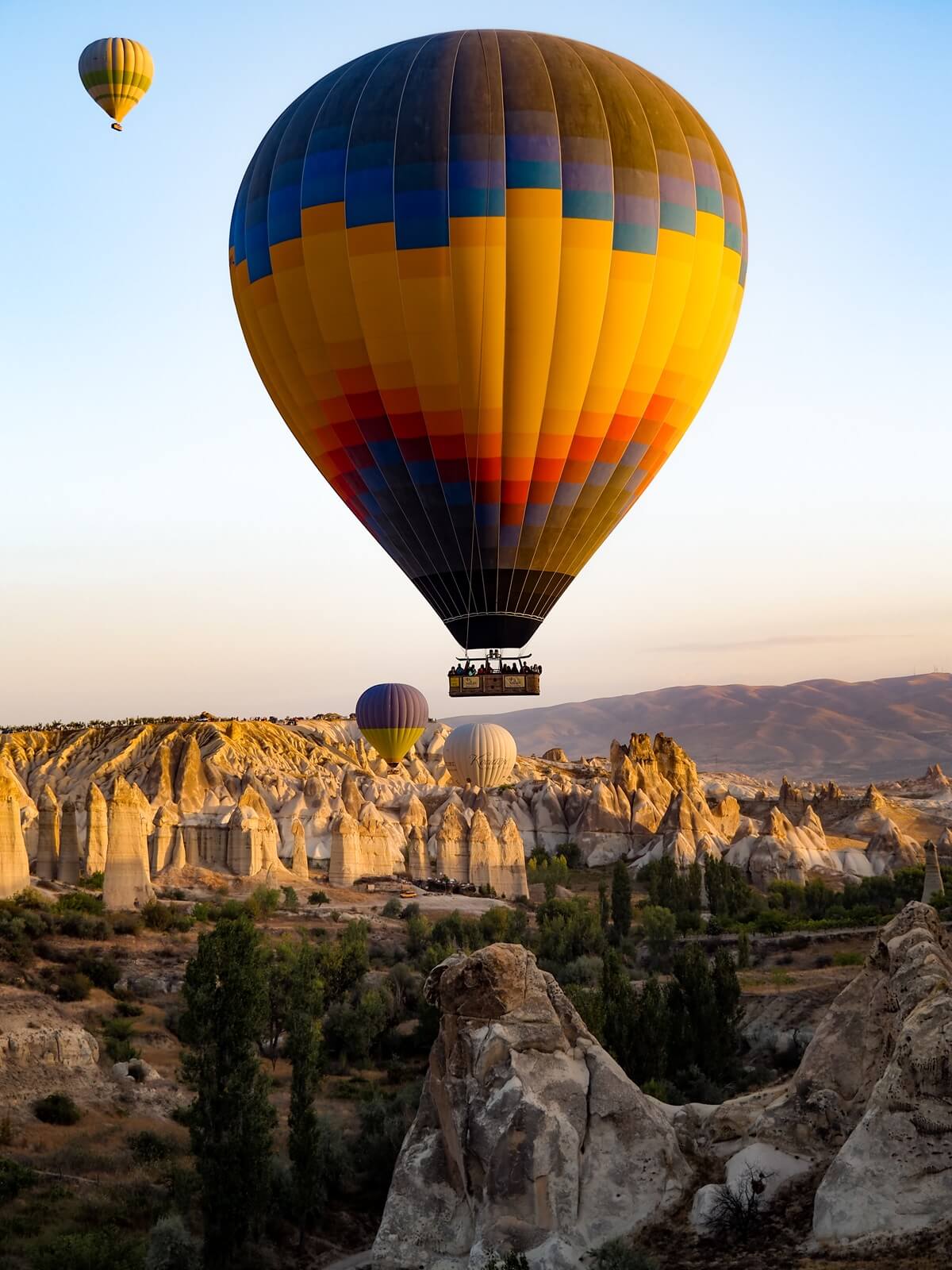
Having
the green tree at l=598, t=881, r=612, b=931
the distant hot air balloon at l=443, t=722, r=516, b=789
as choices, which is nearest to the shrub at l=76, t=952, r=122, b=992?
the green tree at l=598, t=881, r=612, b=931

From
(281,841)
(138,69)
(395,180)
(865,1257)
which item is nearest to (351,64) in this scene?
(395,180)

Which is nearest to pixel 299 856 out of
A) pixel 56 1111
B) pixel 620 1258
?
pixel 56 1111

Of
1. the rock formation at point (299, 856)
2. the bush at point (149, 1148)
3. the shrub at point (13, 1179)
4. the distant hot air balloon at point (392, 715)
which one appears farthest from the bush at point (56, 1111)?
the distant hot air balloon at point (392, 715)

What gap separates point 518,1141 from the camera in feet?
57.9

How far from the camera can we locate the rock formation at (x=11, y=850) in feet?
143

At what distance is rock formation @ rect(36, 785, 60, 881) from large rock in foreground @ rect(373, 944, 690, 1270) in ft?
125

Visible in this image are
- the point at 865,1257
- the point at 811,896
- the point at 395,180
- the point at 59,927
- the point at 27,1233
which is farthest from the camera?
the point at 811,896

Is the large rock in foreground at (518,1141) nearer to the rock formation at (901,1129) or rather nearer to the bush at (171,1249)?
the rock formation at (901,1129)

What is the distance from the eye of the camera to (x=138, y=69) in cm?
5447

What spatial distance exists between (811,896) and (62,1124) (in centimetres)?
4269

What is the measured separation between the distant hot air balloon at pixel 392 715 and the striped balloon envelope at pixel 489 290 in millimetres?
69192

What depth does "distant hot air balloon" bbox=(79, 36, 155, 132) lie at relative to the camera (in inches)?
2120

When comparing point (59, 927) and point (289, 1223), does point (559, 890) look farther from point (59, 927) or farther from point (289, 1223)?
point (289, 1223)

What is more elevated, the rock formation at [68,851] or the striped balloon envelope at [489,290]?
the striped balloon envelope at [489,290]
